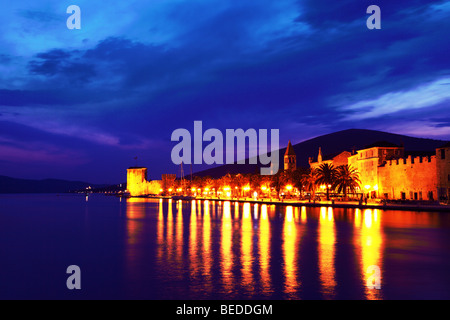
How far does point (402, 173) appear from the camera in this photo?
6644 centimetres

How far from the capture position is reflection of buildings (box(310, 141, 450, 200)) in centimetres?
5612

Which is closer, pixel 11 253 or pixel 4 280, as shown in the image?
pixel 4 280

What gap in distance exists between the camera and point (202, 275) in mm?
13867

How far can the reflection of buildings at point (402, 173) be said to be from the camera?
5612 centimetres

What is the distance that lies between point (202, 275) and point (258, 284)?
225 cm

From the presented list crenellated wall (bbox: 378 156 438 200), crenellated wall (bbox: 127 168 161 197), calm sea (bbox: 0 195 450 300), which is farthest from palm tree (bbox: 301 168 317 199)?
crenellated wall (bbox: 127 168 161 197)
